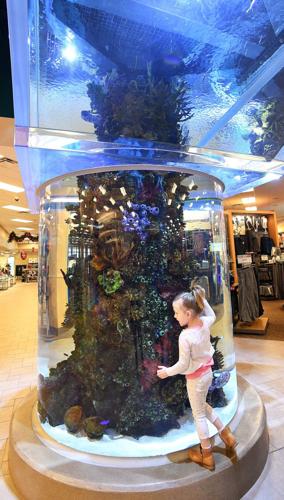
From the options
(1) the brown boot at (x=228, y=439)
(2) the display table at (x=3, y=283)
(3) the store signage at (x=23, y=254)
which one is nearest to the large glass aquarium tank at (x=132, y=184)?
(1) the brown boot at (x=228, y=439)

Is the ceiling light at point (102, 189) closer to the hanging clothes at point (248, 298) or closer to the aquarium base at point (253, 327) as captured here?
the hanging clothes at point (248, 298)

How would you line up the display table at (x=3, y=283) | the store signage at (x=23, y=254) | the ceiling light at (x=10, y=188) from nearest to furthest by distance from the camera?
the ceiling light at (x=10, y=188)
the display table at (x=3, y=283)
the store signage at (x=23, y=254)

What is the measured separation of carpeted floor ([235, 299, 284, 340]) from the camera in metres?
4.69

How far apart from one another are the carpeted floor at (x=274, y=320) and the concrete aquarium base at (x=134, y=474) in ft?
10.1

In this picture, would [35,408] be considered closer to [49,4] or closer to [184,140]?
[184,140]

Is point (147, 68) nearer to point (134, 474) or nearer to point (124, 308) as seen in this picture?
point (124, 308)

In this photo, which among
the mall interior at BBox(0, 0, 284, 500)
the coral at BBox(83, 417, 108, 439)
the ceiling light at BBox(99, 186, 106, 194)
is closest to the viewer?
the mall interior at BBox(0, 0, 284, 500)

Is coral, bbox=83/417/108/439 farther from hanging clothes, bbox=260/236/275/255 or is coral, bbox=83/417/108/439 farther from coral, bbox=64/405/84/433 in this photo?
hanging clothes, bbox=260/236/275/255

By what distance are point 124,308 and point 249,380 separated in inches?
79.8

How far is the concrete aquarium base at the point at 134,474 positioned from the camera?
142 centimetres

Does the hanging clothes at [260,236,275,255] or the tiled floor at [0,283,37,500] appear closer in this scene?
the tiled floor at [0,283,37,500]

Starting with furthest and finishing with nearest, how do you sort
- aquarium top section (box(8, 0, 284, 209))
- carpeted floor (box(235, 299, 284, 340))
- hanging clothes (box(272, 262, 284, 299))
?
hanging clothes (box(272, 262, 284, 299)) < carpeted floor (box(235, 299, 284, 340)) < aquarium top section (box(8, 0, 284, 209))

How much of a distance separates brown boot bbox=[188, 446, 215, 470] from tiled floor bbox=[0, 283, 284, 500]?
0.99 feet

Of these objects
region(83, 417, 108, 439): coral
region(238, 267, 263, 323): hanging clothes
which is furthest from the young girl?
region(238, 267, 263, 323): hanging clothes
